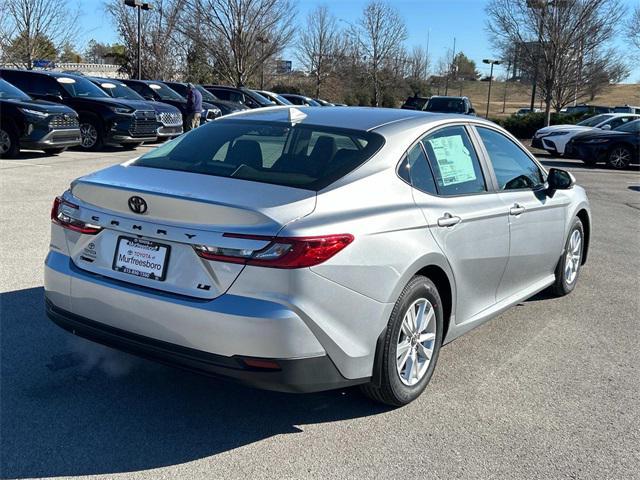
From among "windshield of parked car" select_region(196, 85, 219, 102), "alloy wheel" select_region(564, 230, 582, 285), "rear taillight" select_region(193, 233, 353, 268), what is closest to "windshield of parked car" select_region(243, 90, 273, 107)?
→ "windshield of parked car" select_region(196, 85, 219, 102)

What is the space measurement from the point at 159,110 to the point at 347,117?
1337 centimetres

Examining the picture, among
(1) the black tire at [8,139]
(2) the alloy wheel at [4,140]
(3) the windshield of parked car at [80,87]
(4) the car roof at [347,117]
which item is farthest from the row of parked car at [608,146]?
(4) the car roof at [347,117]

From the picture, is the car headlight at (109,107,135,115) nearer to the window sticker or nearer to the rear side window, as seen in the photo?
the window sticker

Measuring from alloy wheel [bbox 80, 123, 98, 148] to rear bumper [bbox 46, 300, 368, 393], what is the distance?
1336 centimetres

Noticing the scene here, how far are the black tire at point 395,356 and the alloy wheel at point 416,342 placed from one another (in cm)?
3

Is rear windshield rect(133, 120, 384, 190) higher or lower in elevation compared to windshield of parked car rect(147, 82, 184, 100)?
lower

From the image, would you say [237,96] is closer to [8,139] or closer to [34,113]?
[34,113]

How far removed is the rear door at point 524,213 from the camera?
486 cm

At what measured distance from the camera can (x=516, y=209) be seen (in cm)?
484

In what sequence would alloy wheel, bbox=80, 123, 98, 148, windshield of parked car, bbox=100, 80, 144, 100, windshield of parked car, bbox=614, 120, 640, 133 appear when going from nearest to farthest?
alloy wheel, bbox=80, 123, 98, 148 → windshield of parked car, bbox=100, 80, 144, 100 → windshield of parked car, bbox=614, 120, 640, 133

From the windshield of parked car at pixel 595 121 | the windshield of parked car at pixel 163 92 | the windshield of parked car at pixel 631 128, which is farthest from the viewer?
the windshield of parked car at pixel 595 121

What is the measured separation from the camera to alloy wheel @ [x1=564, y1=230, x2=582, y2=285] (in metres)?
6.11

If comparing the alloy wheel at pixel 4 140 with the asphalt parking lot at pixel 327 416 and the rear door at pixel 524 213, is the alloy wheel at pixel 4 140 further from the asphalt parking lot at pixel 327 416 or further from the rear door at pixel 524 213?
the rear door at pixel 524 213

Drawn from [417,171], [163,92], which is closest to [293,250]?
[417,171]
